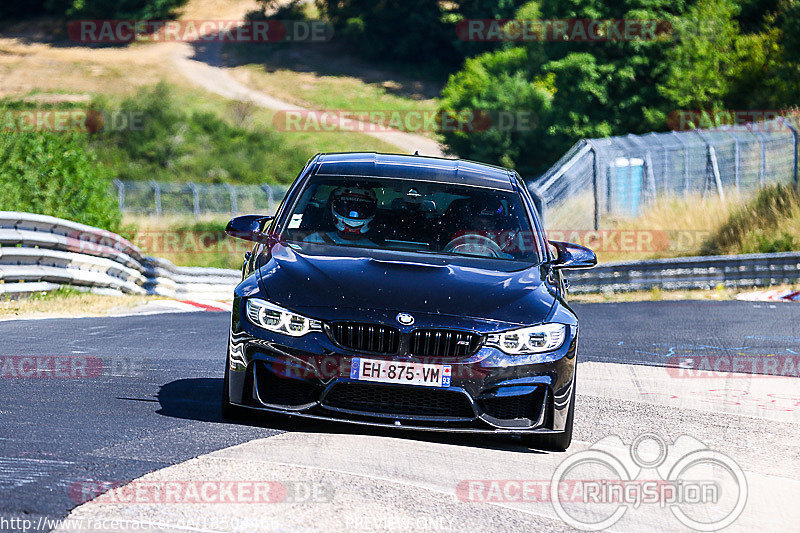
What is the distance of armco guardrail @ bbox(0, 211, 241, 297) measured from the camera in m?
14.3

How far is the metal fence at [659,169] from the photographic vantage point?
79.5ft

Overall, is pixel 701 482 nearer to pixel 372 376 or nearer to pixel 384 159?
pixel 372 376

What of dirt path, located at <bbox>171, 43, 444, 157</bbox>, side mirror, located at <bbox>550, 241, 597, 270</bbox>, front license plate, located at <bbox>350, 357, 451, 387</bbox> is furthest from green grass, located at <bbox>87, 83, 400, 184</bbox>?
front license plate, located at <bbox>350, 357, 451, 387</bbox>

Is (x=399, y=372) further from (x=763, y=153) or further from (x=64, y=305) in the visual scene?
(x=763, y=153)

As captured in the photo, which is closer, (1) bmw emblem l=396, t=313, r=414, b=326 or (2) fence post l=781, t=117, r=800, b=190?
(1) bmw emblem l=396, t=313, r=414, b=326

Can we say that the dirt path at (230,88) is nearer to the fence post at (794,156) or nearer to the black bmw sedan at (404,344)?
the fence post at (794,156)

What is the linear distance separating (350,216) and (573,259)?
147cm

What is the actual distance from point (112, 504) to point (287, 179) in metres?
61.2

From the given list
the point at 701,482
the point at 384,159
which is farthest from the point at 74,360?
the point at 701,482

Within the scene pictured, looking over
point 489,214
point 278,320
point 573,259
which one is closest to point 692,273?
point 573,259

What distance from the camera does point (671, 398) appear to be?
9.21 metres

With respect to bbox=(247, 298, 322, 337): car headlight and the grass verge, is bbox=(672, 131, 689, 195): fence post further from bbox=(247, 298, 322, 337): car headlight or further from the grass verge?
bbox=(247, 298, 322, 337): car headlight

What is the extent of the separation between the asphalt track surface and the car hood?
2.53 ft

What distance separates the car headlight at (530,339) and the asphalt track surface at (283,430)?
23.8 inches
